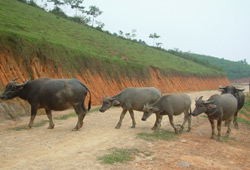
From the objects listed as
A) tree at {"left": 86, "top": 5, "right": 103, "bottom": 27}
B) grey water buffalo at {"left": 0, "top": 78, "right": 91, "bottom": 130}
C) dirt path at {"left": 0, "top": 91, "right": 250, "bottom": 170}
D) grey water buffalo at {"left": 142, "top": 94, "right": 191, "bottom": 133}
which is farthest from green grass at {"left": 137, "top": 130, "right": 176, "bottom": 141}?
tree at {"left": 86, "top": 5, "right": 103, "bottom": 27}

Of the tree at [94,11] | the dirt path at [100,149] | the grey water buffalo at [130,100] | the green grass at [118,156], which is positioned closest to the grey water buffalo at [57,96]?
the dirt path at [100,149]

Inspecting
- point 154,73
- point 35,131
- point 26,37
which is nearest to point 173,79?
point 154,73

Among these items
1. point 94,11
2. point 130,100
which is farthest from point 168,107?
point 94,11

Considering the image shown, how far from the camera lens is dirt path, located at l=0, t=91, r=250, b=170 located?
5.91 m

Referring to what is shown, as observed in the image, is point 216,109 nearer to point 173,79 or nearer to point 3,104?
point 3,104

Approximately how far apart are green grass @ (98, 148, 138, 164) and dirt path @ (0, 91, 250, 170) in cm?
18

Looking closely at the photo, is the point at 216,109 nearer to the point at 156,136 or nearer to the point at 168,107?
the point at 168,107

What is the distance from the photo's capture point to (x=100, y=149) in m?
7.04

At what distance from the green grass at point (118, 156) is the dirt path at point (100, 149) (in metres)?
0.18

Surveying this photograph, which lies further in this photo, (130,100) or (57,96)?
(130,100)

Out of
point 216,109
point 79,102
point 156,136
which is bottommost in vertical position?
point 156,136

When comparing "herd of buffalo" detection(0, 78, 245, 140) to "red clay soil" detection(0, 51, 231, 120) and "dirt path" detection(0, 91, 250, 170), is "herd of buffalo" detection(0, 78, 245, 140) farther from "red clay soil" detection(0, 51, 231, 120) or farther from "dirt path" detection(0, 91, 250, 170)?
"red clay soil" detection(0, 51, 231, 120)

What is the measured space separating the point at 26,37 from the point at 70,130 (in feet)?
34.1

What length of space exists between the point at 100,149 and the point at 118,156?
0.85 meters
